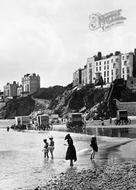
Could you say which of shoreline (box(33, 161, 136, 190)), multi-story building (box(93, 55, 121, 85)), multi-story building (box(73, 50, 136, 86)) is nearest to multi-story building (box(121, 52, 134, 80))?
multi-story building (box(73, 50, 136, 86))

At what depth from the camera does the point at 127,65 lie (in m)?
174

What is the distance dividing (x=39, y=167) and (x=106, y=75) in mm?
165183

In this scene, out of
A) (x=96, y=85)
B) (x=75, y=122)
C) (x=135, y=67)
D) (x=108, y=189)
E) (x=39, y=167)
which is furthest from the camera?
(x=96, y=85)

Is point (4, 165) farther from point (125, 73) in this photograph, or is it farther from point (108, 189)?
point (125, 73)

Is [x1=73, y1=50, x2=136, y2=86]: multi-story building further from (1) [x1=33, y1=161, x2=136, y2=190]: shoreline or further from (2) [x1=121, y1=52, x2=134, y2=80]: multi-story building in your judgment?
(1) [x1=33, y1=161, x2=136, y2=190]: shoreline

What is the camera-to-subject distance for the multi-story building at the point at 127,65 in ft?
564

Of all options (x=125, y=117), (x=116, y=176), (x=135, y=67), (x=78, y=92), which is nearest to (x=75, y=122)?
(x=125, y=117)

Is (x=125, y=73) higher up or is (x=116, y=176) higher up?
(x=125, y=73)

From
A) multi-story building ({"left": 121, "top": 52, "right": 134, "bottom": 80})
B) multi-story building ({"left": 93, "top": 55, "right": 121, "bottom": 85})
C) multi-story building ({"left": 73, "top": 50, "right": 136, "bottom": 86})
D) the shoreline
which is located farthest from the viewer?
multi-story building ({"left": 93, "top": 55, "right": 121, "bottom": 85})

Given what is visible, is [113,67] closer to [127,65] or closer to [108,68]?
[108,68]

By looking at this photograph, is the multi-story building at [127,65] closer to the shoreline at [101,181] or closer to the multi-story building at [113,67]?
the multi-story building at [113,67]

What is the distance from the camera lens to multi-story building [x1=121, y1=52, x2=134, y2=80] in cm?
17188

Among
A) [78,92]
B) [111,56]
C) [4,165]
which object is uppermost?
[111,56]

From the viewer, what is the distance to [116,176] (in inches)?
660
